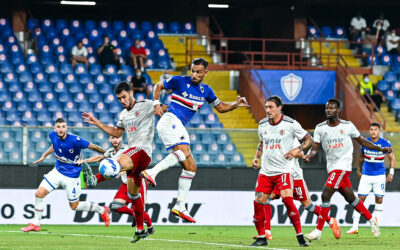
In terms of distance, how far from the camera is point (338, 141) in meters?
14.4

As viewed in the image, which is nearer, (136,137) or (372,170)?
(136,137)

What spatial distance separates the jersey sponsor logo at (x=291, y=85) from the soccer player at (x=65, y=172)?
13.1 m

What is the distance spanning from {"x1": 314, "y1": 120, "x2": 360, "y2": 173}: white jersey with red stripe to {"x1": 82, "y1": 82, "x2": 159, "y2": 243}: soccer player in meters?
3.27

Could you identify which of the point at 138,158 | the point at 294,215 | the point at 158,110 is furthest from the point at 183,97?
the point at 294,215

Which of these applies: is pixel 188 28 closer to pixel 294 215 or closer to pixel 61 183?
pixel 61 183

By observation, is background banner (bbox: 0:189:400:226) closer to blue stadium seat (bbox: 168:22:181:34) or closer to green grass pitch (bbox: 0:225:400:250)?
green grass pitch (bbox: 0:225:400:250)

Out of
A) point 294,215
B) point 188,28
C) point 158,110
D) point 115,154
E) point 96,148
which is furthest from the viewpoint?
point 188,28

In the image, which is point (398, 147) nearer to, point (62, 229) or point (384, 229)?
point (384, 229)

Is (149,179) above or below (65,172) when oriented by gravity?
above

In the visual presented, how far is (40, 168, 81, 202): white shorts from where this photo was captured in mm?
15711

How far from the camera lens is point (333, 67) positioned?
1142 inches

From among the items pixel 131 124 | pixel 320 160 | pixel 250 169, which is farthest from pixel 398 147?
pixel 131 124

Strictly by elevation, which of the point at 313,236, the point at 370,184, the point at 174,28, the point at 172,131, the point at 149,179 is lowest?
the point at 313,236

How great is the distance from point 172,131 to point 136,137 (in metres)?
0.69
